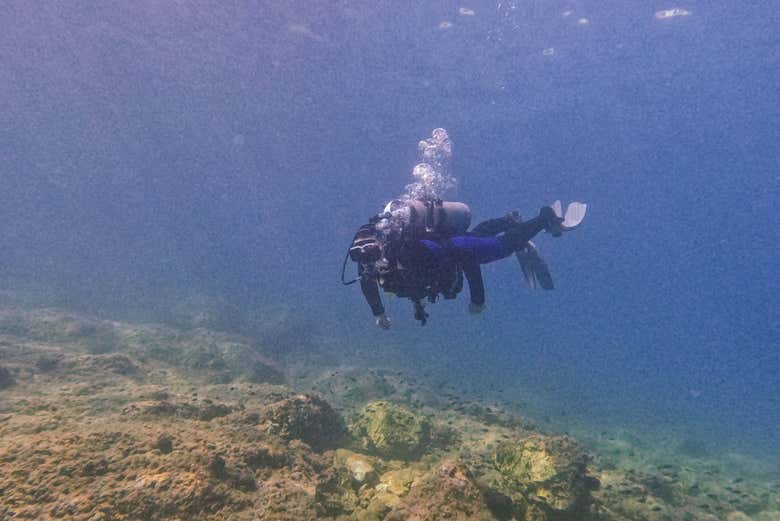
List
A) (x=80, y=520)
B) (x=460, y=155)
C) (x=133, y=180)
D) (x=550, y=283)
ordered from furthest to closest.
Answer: (x=133, y=180)
(x=460, y=155)
(x=550, y=283)
(x=80, y=520)

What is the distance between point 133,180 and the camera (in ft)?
370

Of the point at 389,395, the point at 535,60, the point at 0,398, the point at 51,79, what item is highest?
the point at 535,60

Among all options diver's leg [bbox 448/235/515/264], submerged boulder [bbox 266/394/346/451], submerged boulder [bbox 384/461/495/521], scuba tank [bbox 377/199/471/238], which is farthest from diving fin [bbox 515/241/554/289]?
submerged boulder [bbox 384/461/495/521]

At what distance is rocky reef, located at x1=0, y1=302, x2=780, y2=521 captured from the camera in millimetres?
3244

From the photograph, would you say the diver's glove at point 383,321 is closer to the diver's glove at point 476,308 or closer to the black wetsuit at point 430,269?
the black wetsuit at point 430,269

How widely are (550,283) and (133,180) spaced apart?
416 feet

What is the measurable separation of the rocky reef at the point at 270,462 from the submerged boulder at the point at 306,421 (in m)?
0.02

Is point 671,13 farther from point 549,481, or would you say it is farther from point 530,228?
point 549,481

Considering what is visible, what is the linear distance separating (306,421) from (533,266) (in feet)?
19.1

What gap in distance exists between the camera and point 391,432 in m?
6.02

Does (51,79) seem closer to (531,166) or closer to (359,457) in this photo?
(359,457)

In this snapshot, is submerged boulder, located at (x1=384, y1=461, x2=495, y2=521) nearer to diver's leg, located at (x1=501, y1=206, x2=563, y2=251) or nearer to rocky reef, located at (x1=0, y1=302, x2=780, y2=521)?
rocky reef, located at (x1=0, y1=302, x2=780, y2=521)

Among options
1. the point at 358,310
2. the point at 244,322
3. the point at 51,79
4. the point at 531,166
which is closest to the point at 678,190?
the point at 531,166

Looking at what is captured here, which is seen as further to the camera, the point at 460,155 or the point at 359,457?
the point at 460,155
